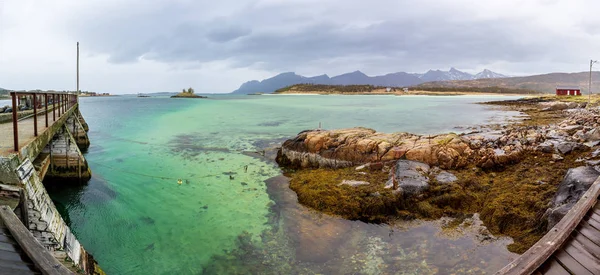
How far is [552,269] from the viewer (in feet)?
12.9

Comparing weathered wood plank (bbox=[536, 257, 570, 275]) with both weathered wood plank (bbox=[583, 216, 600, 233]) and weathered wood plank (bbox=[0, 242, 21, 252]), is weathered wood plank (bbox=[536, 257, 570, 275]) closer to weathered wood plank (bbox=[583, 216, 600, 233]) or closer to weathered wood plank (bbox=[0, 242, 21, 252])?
weathered wood plank (bbox=[583, 216, 600, 233])

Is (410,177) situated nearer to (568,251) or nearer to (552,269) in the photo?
(568,251)

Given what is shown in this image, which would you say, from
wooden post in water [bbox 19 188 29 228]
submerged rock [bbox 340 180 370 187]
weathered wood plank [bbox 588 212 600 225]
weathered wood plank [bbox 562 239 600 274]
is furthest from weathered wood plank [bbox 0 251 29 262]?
submerged rock [bbox 340 180 370 187]

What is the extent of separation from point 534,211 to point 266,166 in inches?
472

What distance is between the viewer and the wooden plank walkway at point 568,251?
12.7ft

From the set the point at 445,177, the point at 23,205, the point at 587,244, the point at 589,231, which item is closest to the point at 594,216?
→ the point at 589,231

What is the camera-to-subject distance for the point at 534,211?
29.9 ft

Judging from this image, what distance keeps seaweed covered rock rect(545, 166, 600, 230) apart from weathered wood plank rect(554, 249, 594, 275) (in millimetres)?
4256

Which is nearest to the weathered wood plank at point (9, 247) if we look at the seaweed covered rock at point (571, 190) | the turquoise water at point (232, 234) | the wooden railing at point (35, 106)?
the wooden railing at point (35, 106)

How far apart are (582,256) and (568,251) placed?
5.8 inches

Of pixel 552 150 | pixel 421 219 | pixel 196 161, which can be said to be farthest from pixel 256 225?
pixel 552 150

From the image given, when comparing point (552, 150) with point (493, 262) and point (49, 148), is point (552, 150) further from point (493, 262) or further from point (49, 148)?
point (49, 148)

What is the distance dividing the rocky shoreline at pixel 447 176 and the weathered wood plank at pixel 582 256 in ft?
12.4

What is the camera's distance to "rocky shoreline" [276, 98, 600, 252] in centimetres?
914
